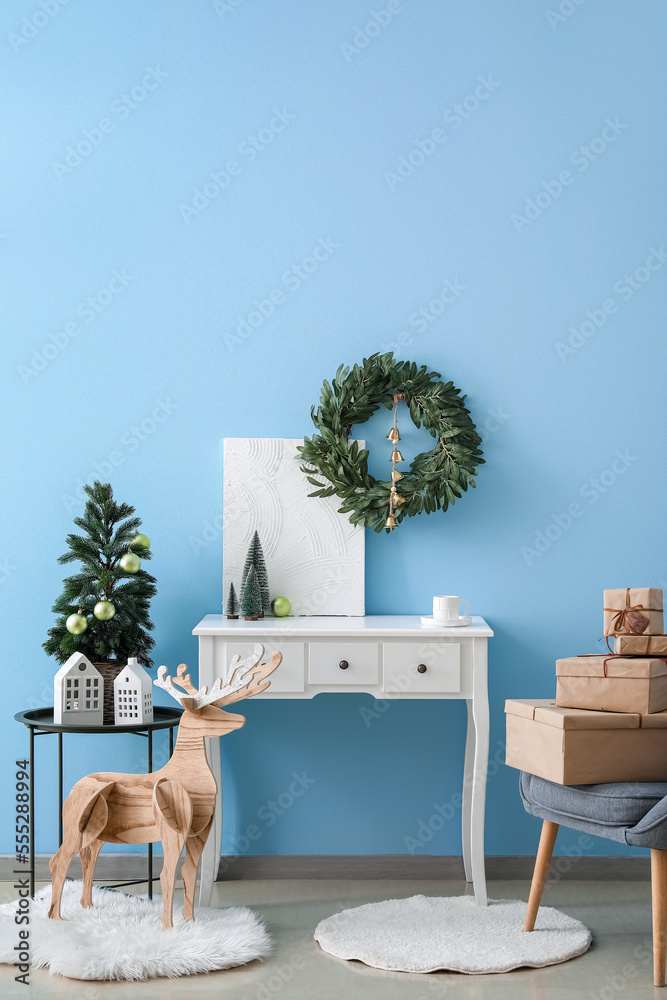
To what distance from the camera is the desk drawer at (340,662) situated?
2.71 meters

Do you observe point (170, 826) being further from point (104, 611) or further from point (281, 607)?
point (281, 607)

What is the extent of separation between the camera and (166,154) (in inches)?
125

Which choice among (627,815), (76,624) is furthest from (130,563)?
(627,815)

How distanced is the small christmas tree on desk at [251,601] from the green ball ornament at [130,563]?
37 centimetres

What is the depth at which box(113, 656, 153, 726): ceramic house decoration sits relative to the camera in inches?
104

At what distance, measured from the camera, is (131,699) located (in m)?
2.64

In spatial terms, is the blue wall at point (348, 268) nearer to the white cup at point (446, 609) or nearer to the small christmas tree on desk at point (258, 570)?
the small christmas tree on desk at point (258, 570)

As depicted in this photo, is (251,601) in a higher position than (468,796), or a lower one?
higher

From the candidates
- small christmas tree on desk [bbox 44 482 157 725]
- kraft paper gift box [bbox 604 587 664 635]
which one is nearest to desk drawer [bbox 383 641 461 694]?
kraft paper gift box [bbox 604 587 664 635]

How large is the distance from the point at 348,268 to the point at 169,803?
1.89m

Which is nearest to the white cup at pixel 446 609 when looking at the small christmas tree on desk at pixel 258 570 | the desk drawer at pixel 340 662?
the desk drawer at pixel 340 662

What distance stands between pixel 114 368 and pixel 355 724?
1.52 m

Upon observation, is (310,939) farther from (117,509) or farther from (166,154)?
(166,154)

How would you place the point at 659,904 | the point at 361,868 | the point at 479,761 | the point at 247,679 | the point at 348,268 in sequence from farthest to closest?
1. the point at 348,268
2. the point at 361,868
3. the point at 479,761
4. the point at 247,679
5. the point at 659,904
